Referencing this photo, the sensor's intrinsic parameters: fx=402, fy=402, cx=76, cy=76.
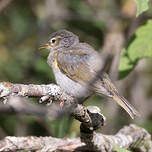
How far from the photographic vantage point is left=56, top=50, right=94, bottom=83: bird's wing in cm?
416

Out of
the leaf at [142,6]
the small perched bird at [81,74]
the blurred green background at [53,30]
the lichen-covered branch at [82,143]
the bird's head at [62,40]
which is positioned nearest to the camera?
the leaf at [142,6]

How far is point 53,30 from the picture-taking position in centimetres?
698

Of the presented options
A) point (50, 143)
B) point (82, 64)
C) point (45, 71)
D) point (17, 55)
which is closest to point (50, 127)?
point (45, 71)

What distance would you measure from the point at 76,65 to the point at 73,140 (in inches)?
39.1

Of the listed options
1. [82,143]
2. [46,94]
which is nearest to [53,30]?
[82,143]

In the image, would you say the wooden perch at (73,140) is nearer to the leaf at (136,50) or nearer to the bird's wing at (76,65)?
the leaf at (136,50)

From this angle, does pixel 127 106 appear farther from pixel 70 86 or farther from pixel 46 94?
pixel 46 94

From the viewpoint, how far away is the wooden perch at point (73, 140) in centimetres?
234

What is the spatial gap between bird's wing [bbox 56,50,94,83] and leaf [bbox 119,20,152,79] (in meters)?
0.45

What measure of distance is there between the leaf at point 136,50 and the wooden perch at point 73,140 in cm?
49

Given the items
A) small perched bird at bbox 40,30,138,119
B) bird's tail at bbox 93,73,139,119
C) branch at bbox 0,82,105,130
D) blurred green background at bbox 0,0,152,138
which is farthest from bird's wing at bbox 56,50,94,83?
blurred green background at bbox 0,0,152,138

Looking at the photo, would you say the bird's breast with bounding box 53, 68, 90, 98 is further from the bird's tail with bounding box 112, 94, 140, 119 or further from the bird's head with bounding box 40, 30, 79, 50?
the bird's head with bounding box 40, 30, 79, 50

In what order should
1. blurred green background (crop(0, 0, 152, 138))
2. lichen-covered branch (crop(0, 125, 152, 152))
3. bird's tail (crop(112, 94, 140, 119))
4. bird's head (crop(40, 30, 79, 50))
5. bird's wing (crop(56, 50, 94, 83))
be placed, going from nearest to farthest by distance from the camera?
lichen-covered branch (crop(0, 125, 152, 152)) → bird's tail (crop(112, 94, 140, 119)) → bird's wing (crop(56, 50, 94, 83)) → bird's head (crop(40, 30, 79, 50)) → blurred green background (crop(0, 0, 152, 138))

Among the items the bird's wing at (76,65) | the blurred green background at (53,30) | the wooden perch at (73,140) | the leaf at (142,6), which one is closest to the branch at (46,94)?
the wooden perch at (73,140)
